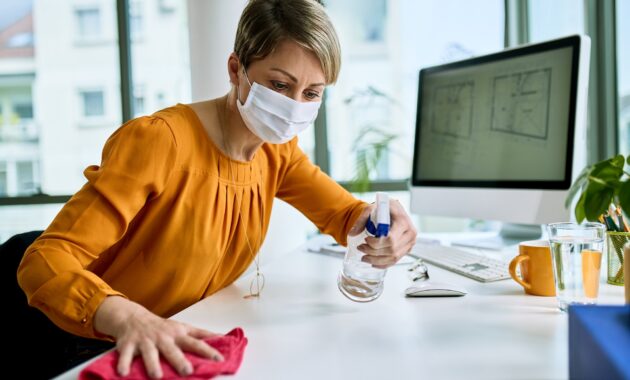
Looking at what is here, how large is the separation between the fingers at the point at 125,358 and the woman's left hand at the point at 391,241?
52 centimetres

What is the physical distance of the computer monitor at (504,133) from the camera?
52.6 inches

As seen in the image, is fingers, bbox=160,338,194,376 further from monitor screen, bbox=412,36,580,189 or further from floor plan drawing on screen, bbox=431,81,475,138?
floor plan drawing on screen, bbox=431,81,475,138

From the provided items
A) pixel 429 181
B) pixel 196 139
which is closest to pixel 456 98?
pixel 429 181

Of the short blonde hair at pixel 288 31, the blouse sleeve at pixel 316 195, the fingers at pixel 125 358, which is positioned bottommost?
the fingers at pixel 125 358

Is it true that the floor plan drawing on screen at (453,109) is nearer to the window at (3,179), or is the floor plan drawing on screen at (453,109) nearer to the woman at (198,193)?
the woman at (198,193)

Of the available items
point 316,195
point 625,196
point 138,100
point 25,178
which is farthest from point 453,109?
point 25,178

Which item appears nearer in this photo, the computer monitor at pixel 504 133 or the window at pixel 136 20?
the computer monitor at pixel 504 133

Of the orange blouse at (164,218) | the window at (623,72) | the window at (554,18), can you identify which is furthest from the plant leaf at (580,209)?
the window at (554,18)

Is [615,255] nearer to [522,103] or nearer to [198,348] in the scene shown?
[522,103]

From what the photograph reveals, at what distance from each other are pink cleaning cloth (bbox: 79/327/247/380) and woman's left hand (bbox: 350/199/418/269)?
1.36 feet

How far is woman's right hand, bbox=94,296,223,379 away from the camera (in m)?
0.65

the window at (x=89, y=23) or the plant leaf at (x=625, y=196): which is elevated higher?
the window at (x=89, y=23)

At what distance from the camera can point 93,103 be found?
12.5 feet

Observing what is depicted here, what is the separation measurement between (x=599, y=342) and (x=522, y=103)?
1063 millimetres
